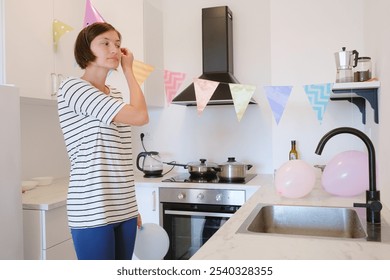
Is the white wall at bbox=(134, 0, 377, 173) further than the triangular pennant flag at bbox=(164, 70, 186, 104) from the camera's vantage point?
No

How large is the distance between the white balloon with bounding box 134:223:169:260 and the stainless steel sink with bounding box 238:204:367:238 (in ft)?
1.71

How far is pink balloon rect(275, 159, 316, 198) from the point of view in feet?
4.77

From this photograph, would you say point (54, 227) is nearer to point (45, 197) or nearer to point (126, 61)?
point (45, 197)

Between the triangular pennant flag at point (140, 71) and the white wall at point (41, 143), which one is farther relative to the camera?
the white wall at point (41, 143)

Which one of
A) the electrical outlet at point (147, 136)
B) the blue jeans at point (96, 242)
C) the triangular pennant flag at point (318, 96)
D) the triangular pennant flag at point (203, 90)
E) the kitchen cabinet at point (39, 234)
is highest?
the triangular pennant flag at point (203, 90)

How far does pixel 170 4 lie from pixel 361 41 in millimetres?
1573

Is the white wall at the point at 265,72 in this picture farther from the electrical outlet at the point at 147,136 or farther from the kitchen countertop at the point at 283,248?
the kitchen countertop at the point at 283,248

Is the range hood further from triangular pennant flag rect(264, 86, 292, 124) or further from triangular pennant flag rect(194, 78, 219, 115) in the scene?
triangular pennant flag rect(264, 86, 292, 124)

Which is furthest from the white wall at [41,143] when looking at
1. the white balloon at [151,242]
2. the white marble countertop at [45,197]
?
the white balloon at [151,242]

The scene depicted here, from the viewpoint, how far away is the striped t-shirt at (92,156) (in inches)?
51.9

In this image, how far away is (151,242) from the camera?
1635mm

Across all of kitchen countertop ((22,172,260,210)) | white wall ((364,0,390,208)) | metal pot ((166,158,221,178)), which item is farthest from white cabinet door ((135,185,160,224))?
white wall ((364,0,390,208))

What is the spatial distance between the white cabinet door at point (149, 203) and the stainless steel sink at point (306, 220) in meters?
1.34

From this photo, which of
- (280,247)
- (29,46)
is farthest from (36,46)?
(280,247)
